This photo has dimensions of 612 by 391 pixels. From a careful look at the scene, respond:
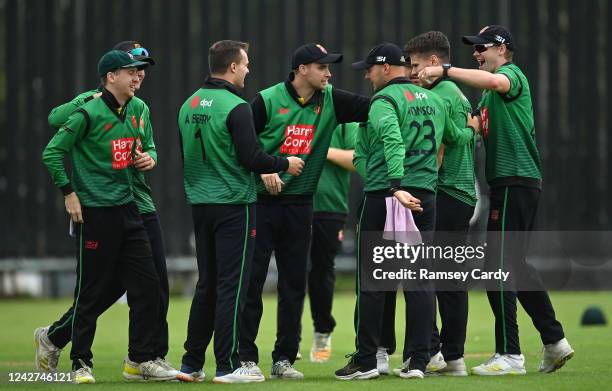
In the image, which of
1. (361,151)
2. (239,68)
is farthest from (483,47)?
(239,68)

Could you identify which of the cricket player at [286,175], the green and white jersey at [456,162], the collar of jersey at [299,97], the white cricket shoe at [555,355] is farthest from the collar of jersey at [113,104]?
the white cricket shoe at [555,355]

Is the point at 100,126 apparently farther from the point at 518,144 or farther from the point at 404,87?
the point at 518,144

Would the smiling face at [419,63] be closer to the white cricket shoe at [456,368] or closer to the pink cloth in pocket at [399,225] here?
the pink cloth in pocket at [399,225]

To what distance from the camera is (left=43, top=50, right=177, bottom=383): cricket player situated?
28.5ft

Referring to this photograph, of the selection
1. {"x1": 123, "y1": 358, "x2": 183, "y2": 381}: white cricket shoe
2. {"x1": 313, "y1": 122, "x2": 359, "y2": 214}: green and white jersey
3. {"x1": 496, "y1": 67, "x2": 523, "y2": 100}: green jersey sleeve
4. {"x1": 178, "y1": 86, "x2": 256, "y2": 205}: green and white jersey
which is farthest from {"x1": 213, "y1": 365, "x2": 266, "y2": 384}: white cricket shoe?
{"x1": 313, "y1": 122, "x2": 359, "y2": 214}: green and white jersey

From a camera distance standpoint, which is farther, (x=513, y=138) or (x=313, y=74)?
(x=513, y=138)

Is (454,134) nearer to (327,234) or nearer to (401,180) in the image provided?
(401,180)

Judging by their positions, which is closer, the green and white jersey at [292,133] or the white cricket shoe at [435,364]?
the green and white jersey at [292,133]

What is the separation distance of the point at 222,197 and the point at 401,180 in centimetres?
124

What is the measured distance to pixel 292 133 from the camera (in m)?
8.97

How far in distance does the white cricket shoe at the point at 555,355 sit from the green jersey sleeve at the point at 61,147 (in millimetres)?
3705

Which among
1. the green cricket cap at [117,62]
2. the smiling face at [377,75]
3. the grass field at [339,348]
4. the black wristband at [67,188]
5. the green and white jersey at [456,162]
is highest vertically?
the green cricket cap at [117,62]

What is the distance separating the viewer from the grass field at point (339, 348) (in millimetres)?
8305

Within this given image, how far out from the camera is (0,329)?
1397cm
